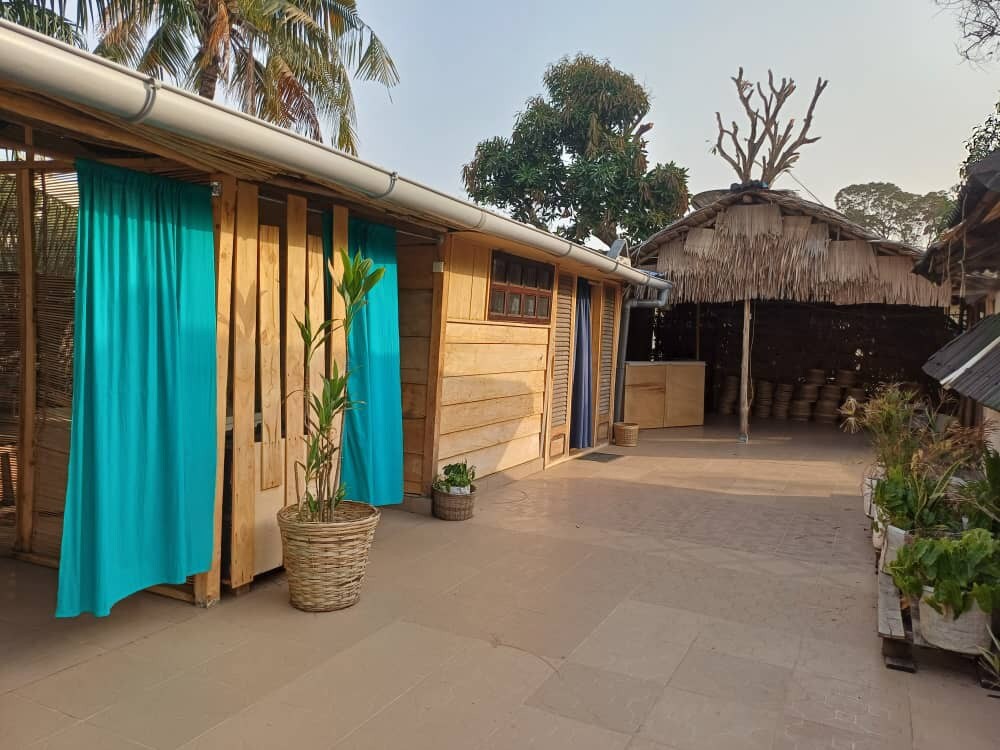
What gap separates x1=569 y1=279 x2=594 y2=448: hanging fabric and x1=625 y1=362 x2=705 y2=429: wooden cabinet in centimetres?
219

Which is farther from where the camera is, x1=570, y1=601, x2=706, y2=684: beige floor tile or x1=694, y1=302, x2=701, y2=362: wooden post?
x1=694, y1=302, x2=701, y2=362: wooden post

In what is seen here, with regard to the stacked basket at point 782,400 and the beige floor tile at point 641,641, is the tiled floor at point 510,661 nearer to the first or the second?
the beige floor tile at point 641,641

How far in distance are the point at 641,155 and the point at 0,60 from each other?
1694 centimetres

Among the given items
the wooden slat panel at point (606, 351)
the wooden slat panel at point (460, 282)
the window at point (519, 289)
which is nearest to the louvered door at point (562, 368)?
the window at point (519, 289)

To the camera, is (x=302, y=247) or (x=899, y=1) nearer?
(x=302, y=247)

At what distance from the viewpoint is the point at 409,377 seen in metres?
5.67

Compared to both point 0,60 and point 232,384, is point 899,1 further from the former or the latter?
point 0,60

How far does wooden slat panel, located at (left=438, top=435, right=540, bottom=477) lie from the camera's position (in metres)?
6.27

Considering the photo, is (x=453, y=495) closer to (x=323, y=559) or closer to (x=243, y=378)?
(x=323, y=559)

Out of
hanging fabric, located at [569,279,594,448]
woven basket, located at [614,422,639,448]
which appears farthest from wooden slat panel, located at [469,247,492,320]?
woven basket, located at [614,422,639,448]

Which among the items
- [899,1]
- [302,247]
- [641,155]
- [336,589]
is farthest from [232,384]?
[641,155]

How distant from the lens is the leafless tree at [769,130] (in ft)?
40.9

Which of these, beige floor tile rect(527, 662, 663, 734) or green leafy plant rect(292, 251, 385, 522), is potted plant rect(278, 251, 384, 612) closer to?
green leafy plant rect(292, 251, 385, 522)

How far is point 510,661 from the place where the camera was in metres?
3.12
